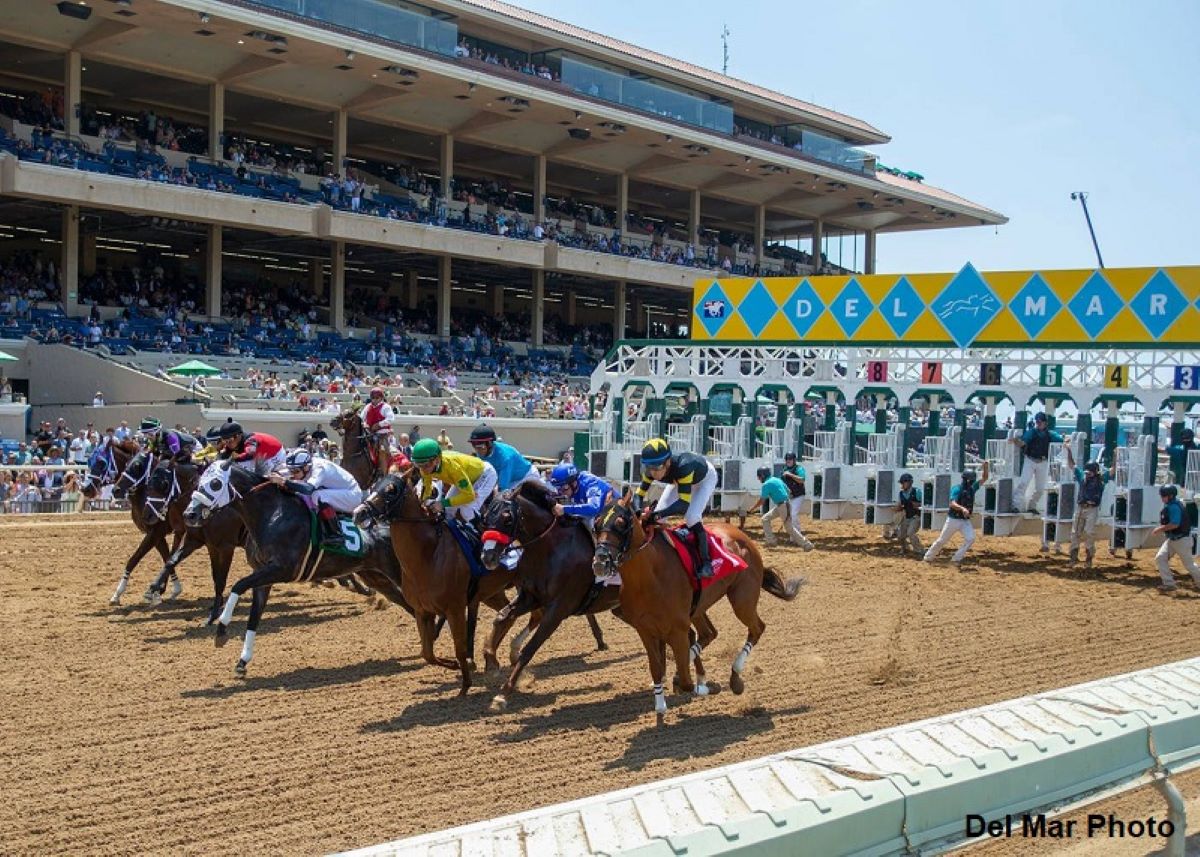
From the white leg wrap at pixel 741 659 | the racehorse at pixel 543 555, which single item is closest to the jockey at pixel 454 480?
the racehorse at pixel 543 555

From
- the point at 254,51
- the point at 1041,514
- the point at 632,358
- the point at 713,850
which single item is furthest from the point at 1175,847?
the point at 254,51

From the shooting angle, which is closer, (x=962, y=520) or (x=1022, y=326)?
(x=962, y=520)

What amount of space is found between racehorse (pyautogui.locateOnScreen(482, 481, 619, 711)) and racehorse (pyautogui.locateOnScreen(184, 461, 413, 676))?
4.70ft

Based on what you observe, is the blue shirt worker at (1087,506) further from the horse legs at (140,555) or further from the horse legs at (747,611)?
the horse legs at (140,555)

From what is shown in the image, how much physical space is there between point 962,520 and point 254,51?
889 inches

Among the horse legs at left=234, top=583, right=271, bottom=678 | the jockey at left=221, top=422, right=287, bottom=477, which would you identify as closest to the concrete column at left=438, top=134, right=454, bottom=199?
the jockey at left=221, top=422, right=287, bottom=477

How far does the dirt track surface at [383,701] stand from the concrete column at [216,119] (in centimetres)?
2082

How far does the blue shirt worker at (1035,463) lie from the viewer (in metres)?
17.4

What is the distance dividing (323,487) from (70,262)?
23.7 meters

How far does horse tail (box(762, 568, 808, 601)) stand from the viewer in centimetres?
938

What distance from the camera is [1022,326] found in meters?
18.8

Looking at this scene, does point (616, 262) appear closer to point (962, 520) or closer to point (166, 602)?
point (962, 520)

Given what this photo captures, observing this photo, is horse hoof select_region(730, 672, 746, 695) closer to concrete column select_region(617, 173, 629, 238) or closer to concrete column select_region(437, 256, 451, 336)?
concrete column select_region(437, 256, 451, 336)

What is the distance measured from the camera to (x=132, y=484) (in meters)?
12.4
